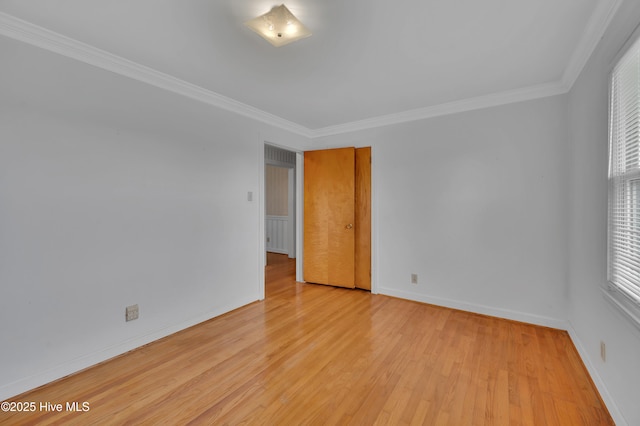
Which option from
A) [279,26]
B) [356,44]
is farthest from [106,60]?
[356,44]

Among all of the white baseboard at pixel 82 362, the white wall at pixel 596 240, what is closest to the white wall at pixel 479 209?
the white wall at pixel 596 240

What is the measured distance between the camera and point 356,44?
205 centimetres

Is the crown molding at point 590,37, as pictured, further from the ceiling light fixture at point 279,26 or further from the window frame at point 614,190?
the ceiling light fixture at point 279,26

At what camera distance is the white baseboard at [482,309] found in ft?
9.22

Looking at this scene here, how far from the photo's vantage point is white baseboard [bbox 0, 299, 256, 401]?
1824mm

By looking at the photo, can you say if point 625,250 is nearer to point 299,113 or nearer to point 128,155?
point 299,113

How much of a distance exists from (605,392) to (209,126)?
3830 millimetres

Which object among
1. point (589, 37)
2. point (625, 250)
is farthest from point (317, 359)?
point (589, 37)

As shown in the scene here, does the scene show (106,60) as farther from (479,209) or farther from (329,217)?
(479,209)

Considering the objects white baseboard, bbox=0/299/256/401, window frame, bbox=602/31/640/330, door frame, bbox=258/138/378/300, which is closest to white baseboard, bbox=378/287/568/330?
door frame, bbox=258/138/378/300

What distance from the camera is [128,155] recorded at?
2.38 m

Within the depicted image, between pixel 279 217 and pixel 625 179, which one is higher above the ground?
pixel 625 179

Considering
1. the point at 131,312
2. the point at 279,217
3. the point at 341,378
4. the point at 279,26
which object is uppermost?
the point at 279,26

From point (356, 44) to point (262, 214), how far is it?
2271 millimetres
